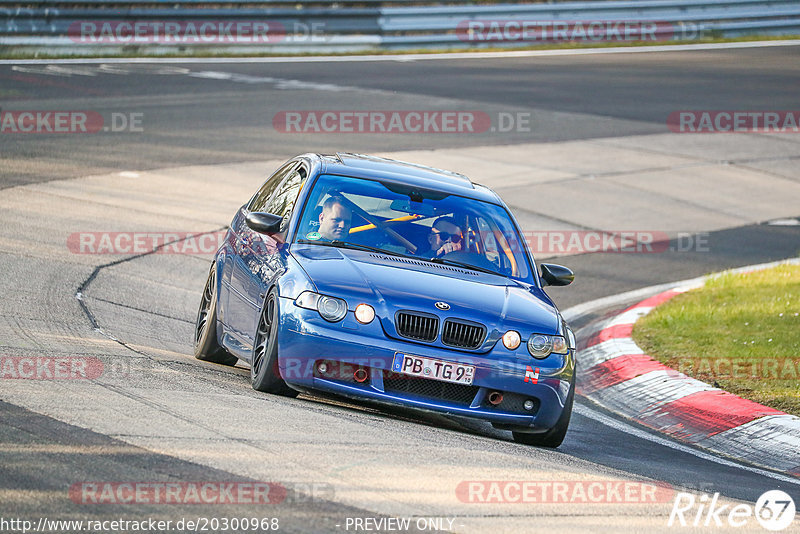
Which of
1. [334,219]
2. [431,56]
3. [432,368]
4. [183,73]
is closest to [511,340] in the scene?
[432,368]

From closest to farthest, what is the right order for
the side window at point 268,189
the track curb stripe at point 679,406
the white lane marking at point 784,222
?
the track curb stripe at point 679,406, the side window at point 268,189, the white lane marking at point 784,222

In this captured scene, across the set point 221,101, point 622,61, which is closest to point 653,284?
point 221,101

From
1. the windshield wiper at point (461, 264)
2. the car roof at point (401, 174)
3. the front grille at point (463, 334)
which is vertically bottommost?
the front grille at point (463, 334)

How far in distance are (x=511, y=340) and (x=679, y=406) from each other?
2.38 meters

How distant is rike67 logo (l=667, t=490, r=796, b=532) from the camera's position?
19.3 feet

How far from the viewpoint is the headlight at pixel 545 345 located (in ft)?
24.8

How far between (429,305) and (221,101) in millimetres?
15872

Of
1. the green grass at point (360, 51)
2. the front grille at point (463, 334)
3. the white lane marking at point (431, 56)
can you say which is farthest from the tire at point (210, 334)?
the green grass at point (360, 51)

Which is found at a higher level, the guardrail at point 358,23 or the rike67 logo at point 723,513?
the guardrail at point 358,23

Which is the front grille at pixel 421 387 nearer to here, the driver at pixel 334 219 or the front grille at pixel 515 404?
the front grille at pixel 515 404

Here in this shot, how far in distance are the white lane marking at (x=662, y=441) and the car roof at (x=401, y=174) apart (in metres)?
1.74

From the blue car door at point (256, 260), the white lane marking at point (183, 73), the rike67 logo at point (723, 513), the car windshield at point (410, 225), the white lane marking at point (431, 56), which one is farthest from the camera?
the white lane marking at point (431, 56)

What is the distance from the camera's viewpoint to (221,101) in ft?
74.1

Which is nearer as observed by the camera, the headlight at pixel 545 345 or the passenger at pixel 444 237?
the headlight at pixel 545 345
